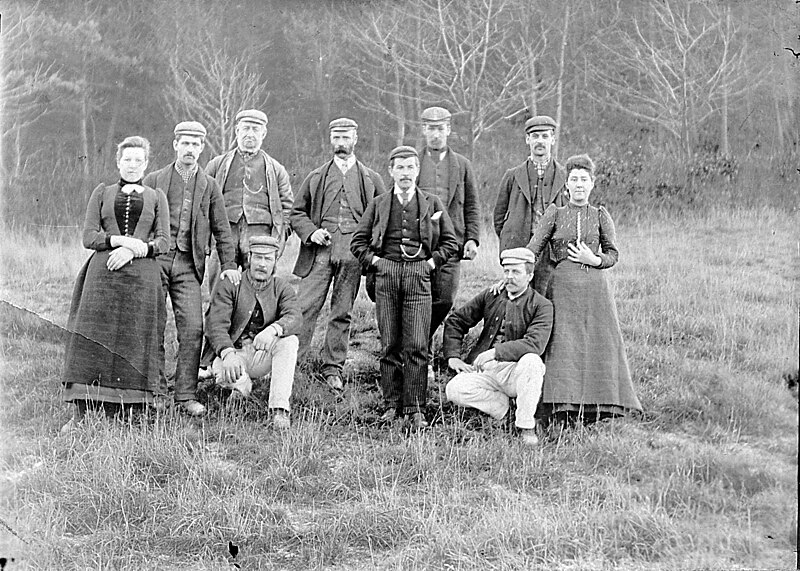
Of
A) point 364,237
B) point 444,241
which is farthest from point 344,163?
point 444,241

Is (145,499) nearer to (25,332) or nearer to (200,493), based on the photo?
(200,493)

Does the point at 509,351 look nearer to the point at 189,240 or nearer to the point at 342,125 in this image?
the point at 342,125

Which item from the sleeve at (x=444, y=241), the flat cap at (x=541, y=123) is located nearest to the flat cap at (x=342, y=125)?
the sleeve at (x=444, y=241)

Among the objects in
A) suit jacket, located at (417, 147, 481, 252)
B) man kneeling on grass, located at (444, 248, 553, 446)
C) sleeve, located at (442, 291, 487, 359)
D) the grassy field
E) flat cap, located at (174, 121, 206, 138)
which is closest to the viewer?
the grassy field

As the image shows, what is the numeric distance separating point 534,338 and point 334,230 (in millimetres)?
1944

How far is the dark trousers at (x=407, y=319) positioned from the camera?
19.1ft

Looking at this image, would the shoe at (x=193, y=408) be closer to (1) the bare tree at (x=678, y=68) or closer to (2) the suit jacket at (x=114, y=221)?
(2) the suit jacket at (x=114, y=221)

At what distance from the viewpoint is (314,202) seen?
21.6 ft

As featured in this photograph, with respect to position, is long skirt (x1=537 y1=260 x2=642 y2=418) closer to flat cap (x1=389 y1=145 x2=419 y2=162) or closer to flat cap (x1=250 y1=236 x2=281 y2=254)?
flat cap (x1=389 y1=145 x2=419 y2=162)

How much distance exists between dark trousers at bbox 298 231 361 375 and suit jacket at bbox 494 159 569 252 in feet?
3.94

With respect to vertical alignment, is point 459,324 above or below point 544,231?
below

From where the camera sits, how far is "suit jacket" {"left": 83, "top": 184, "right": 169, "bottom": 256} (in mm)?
5629

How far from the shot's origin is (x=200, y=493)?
4.78m

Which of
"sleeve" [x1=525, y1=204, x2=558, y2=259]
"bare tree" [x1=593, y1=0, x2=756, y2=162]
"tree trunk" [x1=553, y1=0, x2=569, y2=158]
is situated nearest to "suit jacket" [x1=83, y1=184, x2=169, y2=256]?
"sleeve" [x1=525, y1=204, x2=558, y2=259]
